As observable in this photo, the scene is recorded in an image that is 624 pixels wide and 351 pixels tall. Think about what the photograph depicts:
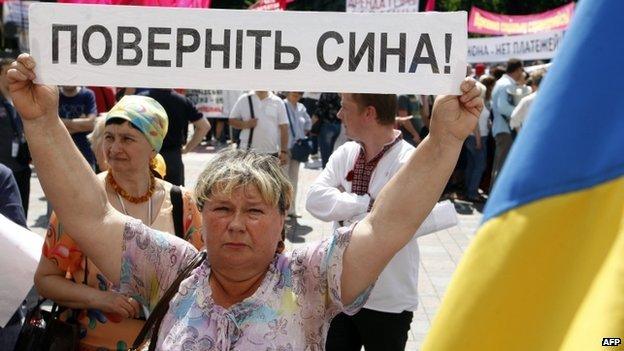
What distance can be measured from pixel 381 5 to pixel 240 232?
11.6 m

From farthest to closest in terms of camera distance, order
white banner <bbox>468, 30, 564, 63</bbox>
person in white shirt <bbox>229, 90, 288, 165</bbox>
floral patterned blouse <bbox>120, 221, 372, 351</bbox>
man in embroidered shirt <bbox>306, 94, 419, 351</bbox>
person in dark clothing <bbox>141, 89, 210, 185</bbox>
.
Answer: white banner <bbox>468, 30, 564, 63</bbox>, person in white shirt <bbox>229, 90, 288, 165</bbox>, person in dark clothing <bbox>141, 89, 210, 185</bbox>, man in embroidered shirt <bbox>306, 94, 419, 351</bbox>, floral patterned blouse <bbox>120, 221, 372, 351</bbox>

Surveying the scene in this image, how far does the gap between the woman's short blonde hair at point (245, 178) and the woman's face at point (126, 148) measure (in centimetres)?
113

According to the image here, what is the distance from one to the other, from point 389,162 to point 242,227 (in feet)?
5.55

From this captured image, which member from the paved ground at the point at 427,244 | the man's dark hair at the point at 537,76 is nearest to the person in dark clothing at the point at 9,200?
the paved ground at the point at 427,244

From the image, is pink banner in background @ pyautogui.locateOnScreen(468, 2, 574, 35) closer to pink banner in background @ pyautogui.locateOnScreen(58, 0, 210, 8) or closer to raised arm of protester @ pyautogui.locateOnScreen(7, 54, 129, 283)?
pink banner in background @ pyautogui.locateOnScreen(58, 0, 210, 8)

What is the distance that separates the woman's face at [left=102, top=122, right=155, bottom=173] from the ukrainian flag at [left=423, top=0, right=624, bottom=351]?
2424 mm

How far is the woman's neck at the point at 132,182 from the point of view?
3.56 metres

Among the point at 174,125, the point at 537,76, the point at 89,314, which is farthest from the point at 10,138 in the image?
the point at 537,76

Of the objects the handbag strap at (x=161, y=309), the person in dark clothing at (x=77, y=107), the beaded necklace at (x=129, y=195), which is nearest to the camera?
the handbag strap at (x=161, y=309)

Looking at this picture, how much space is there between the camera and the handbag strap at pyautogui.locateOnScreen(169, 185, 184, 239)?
11.1 ft

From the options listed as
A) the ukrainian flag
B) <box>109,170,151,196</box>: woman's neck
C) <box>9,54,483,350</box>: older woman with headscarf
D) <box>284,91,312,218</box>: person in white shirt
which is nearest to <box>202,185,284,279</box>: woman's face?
<box>9,54,483,350</box>: older woman with headscarf

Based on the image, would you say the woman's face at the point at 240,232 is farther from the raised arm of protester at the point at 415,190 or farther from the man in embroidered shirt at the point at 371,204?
the man in embroidered shirt at the point at 371,204

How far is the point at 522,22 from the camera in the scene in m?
24.8

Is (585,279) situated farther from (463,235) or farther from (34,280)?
(463,235)
